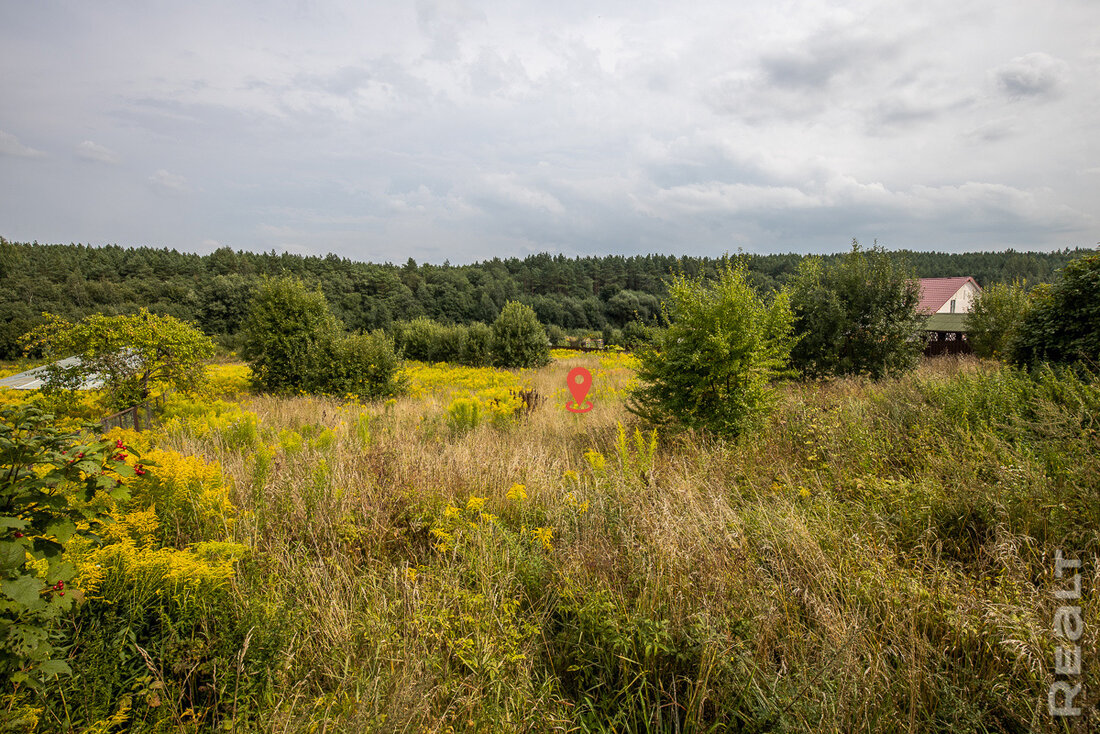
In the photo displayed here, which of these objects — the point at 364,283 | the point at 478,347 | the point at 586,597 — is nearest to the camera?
the point at 586,597

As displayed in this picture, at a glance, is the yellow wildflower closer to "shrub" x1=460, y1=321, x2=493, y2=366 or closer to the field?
the field

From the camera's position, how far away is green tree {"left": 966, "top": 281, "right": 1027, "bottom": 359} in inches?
692

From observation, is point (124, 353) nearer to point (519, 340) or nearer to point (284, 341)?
point (284, 341)

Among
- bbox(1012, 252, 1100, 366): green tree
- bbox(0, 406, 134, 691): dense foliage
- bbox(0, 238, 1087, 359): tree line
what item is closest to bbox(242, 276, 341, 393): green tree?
bbox(0, 406, 134, 691): dense foliage

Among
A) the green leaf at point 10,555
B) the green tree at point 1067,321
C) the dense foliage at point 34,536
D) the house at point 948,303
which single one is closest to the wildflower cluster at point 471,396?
the dense foliage at point 34,536

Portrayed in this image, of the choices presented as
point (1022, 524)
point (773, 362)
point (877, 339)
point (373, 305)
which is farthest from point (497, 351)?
point (373, 305)

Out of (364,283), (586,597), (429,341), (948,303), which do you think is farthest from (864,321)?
(364,283)

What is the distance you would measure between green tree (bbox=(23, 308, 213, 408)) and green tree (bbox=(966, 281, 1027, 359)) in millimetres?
25189

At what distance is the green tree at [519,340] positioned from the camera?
21.9 m

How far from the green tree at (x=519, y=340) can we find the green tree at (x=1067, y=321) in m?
16.6

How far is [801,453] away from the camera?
17.2 feet

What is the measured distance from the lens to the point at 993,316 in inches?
730

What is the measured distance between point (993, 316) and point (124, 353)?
28.1m

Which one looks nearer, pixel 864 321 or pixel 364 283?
pixel 864 321
